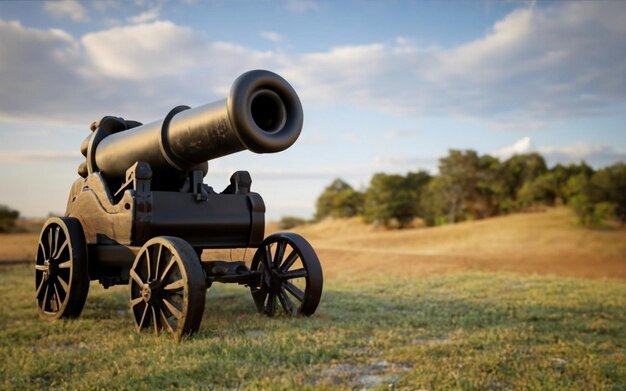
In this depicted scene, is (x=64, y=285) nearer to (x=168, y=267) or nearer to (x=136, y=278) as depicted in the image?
(x=136, y=278)

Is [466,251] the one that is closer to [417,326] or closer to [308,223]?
[417,326]

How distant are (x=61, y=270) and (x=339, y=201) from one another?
113 feet

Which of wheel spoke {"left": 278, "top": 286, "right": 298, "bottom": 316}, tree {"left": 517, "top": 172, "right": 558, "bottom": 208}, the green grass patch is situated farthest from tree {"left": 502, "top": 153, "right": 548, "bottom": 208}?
wheel spoke {"left": 278, "top": 286, "right": 298, "bottom": 316}

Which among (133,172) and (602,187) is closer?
(133,172)

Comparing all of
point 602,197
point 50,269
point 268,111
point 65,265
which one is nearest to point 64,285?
point 65,265

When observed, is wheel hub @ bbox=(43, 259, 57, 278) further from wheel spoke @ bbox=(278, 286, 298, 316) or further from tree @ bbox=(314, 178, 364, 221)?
tree @ bbox=(314, 178, 364, 221)

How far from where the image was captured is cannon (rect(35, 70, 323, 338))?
5.15m

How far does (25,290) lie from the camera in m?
10.1

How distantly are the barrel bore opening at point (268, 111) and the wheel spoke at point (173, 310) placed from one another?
1756mm

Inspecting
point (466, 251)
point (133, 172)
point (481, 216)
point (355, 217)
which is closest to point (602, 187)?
point (481, 216)

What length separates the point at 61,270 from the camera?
272 inches

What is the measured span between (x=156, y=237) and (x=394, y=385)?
2.75 meters

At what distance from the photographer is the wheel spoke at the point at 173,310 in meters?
5.17

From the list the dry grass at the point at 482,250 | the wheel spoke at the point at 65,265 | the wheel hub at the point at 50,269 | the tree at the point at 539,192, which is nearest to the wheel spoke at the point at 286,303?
the dry grass at the point at 482,250
